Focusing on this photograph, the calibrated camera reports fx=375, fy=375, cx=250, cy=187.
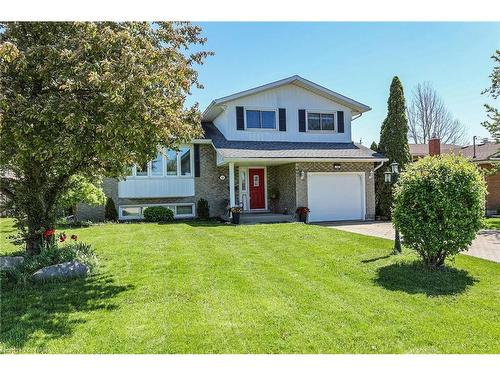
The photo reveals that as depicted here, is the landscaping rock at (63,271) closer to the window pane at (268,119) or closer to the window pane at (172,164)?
the window pane at (172,164)

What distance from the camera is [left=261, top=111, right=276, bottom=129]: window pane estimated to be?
685 inches

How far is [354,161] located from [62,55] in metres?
13.2

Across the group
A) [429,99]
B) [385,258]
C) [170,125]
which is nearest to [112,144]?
[170,125]

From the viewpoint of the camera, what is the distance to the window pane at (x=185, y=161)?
17297mm

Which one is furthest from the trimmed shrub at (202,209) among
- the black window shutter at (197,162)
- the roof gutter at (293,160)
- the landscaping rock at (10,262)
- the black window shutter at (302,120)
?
the landscaping rock at (10,262)

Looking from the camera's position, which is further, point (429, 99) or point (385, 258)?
point (429, 99)

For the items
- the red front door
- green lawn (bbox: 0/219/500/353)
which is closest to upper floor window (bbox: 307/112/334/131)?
the red front door

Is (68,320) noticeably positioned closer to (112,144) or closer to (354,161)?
(112,144)

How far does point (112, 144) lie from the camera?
234 inches

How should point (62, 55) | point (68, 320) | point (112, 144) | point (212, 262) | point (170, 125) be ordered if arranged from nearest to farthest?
point (68, 320)
point (62, 55)
point (112, 144)
point (170, 125)
point (212, 262)

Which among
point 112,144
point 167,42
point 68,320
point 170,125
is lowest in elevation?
point 68,320

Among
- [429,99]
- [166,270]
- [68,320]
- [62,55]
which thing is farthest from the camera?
[429,99]

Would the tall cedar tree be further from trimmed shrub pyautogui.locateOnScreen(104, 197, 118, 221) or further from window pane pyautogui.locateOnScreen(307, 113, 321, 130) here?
trimmed shrub pyautogui.locateOnScreen(104, 197, 118, 221)

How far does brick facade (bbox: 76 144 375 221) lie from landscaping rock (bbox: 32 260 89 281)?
989 centimetres
